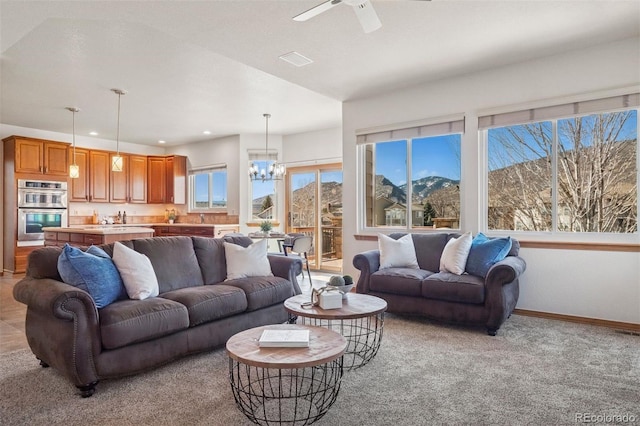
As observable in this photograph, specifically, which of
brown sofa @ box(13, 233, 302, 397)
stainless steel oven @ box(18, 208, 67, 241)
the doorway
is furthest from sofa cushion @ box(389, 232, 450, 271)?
stainless steel oven @ box(18, 208, 67, 241)

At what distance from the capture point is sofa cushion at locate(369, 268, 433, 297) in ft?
12.5

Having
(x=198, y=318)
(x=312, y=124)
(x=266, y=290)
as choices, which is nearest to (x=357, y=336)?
(x=266, y=290)

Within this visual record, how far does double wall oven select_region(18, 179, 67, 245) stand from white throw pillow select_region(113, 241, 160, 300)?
4.90m

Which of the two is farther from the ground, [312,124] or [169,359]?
[312,124]

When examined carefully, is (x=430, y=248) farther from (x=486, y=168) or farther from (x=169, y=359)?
(x=169, y=359)

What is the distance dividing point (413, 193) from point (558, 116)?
189cm

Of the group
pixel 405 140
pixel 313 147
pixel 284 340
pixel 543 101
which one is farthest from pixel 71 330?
pixel 313 147

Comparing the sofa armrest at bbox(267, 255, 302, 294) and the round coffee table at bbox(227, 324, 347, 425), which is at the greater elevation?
the sofa armrest at bbox(267, 255, 302, 294)

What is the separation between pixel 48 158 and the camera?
6887mm

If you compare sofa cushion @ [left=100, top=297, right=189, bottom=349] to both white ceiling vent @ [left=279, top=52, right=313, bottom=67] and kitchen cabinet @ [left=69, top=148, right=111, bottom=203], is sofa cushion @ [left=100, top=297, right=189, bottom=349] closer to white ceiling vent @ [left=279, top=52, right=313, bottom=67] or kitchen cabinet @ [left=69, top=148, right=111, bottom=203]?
white ceiling vent @ [left=279, top=52, right=313, bottom=67]

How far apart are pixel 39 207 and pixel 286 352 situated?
6.75 m

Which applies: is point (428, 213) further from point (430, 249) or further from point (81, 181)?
point (81, 181)

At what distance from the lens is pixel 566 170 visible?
4.12 meters

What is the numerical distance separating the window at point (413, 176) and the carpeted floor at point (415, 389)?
219 cm
